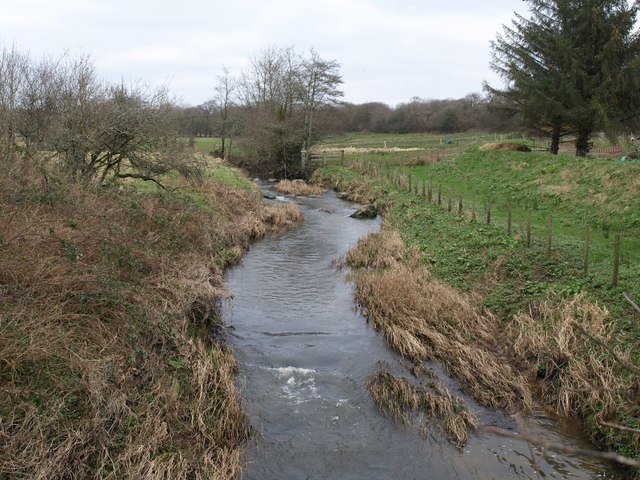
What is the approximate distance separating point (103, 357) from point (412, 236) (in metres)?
12.9

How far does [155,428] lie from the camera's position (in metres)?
6.65

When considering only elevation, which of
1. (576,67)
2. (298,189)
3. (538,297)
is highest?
(576,67)

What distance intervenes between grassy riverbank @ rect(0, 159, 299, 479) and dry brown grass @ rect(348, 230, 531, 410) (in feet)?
12.0

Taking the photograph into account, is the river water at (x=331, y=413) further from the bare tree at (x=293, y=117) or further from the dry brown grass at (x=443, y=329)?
the bare tree at (x=293, y=117)

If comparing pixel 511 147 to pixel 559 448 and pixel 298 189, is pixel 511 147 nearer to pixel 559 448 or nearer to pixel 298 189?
pixel 298 189

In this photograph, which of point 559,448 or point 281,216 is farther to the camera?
point 281,216

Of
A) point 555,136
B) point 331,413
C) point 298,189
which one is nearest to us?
point 331,413

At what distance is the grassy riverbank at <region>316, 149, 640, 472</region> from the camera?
332 inches

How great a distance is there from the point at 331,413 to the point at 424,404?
1524mm

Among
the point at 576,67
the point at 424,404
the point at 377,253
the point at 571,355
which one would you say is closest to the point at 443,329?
the point at 571,355

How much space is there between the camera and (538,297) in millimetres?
11211

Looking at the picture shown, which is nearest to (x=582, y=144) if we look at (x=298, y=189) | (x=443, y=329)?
Answer: (x=298, y=189)

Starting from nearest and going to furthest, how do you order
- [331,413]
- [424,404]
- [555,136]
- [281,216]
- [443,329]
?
1. [331,413]
2. [424,404]
3. [443,329]
4. [281,216]
5. [555,136]

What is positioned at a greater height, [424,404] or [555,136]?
[555,136]
